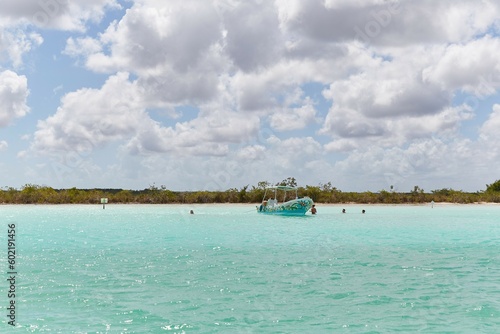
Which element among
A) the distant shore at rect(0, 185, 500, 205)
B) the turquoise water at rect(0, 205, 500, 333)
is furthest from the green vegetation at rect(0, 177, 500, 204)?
the turquoise water at rect(0, 205, 500, 333)

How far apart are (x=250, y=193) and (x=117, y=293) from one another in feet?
348

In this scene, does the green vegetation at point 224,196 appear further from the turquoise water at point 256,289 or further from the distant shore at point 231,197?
the turquoise water at point 256,289

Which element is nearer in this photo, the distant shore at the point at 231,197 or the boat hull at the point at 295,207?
the boat hull at the point at 295,207

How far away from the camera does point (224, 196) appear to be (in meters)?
126

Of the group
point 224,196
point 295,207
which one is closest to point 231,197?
point 224,196

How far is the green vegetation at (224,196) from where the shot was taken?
125769mm

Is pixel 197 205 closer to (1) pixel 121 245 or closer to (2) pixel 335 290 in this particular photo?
(1) pixel 121 245

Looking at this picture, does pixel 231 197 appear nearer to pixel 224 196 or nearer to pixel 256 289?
pixel 224 196

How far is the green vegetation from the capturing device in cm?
12577

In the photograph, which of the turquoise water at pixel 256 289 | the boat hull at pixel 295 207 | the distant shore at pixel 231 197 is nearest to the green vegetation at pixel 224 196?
the distant shore at pixel 231 197

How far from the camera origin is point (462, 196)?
5413 inches

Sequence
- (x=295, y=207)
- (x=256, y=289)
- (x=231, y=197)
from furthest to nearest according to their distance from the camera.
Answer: (x=231, y=197), (x=295, y=207), (x=256, y=289)

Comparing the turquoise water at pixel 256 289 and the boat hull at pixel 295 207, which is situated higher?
the boat hull at pixel 295 207

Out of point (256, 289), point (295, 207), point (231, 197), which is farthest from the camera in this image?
point (231, 197)
